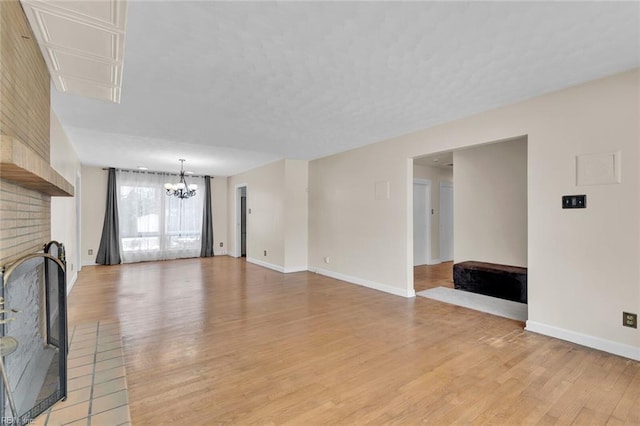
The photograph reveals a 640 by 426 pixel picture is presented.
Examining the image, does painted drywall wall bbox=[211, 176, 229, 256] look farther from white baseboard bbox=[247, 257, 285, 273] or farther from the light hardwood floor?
the light hardwood floor

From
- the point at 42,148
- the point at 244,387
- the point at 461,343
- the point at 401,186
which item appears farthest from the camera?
the point at 401,186

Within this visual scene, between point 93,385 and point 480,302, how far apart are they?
431cm

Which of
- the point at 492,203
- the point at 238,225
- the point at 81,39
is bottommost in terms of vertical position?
the point at 238,225

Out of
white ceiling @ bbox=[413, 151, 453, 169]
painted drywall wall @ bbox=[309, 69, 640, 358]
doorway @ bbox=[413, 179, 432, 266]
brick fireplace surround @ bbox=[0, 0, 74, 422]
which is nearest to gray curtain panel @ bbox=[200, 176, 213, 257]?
doorway @ bbox=[413, 179, 432, 266]

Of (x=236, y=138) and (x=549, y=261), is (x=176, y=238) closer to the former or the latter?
(x=236, y=138)

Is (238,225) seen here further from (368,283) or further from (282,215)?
(368,283)

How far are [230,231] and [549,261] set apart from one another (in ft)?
26.7

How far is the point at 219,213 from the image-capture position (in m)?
9.31

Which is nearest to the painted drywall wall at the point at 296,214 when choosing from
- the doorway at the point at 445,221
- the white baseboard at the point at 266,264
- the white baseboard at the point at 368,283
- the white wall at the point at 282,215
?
the white wall at the point at 282,215

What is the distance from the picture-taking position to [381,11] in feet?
5.91

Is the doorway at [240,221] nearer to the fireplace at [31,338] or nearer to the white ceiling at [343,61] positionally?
the white ceiling at [343,61]

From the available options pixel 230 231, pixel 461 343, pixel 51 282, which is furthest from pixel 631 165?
pixel 230 231

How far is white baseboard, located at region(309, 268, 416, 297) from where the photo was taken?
4488 millimetres

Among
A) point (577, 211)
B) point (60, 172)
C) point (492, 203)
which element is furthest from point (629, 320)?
point (60, 172)
